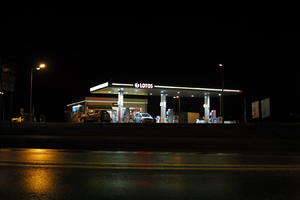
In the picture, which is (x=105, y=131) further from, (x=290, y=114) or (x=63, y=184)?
(x=290, y=114)

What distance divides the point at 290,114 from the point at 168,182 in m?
63.3

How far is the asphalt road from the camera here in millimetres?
6668

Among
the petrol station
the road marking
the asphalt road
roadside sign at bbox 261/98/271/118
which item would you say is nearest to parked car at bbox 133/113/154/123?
the petrol station

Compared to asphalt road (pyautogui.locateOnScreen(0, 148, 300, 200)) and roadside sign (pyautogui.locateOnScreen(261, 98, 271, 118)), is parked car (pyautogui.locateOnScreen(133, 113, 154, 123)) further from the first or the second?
asphalt road (pyautogui.locateOnScreen(0, 148, 300, 200))

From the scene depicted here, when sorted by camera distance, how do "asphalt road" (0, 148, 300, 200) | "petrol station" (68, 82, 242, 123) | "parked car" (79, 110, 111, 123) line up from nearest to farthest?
1. "asphalt road" (0, 148, 300, 200)
2. "parked car" (79, 110, 111, 123)
3. "petrol station" (68, 82, 242, 123)

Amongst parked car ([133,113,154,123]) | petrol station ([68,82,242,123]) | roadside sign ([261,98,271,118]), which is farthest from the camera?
petrol station ([68,82,242,123])

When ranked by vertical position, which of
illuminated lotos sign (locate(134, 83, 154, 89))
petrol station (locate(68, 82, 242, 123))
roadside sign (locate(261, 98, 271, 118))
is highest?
illuminated lotos sign (locate(134, 83, 154, 89))

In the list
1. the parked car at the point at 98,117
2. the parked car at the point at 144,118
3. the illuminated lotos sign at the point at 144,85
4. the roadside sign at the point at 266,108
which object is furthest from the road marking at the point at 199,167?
the illuminated lotos sign at the point at 144,85

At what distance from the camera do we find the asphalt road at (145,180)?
667 centimetres

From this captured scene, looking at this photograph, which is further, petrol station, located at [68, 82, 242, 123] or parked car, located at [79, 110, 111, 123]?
petrol station, located at [68, 82, 242, 123]

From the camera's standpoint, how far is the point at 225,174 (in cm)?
889

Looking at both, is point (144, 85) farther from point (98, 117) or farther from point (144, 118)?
point (98, 117)

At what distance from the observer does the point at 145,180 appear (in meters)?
7.96

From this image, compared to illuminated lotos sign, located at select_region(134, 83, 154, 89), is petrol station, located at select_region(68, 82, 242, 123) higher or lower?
lower
